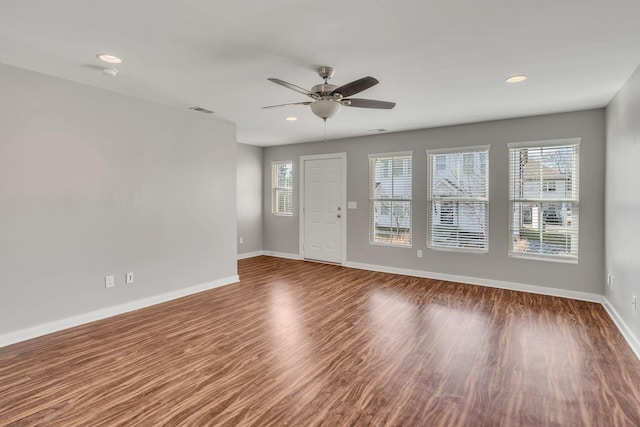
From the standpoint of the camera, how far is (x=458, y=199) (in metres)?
5.19

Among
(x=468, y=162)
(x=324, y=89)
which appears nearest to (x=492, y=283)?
(x=468, y=162)

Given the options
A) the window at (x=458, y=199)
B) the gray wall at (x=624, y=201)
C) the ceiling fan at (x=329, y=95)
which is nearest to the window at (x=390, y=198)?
the window at (x=458, y=199)

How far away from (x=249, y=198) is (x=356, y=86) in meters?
5.02

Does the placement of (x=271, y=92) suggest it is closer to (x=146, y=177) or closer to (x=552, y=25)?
(x=146, y=177)

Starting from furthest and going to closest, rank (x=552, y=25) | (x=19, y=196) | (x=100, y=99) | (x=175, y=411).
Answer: (x=100, y=99) < (x=19, y=196) < (x=552, y=25) < (x=175, y=411)

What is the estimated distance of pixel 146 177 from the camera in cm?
402

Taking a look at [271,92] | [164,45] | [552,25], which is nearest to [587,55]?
[552,25]

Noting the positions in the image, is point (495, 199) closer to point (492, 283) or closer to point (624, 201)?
point (492, 283)

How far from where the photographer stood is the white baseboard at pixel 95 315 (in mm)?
2984

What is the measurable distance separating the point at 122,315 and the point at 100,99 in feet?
7.89

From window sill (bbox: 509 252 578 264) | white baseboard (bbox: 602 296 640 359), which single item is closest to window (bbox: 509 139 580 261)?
window sill (bbox: 509 252 578 264)

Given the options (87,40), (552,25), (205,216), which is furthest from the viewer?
A: (205,216)

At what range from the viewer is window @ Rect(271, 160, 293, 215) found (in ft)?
23.8

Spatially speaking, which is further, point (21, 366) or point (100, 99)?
point (100, 99)
